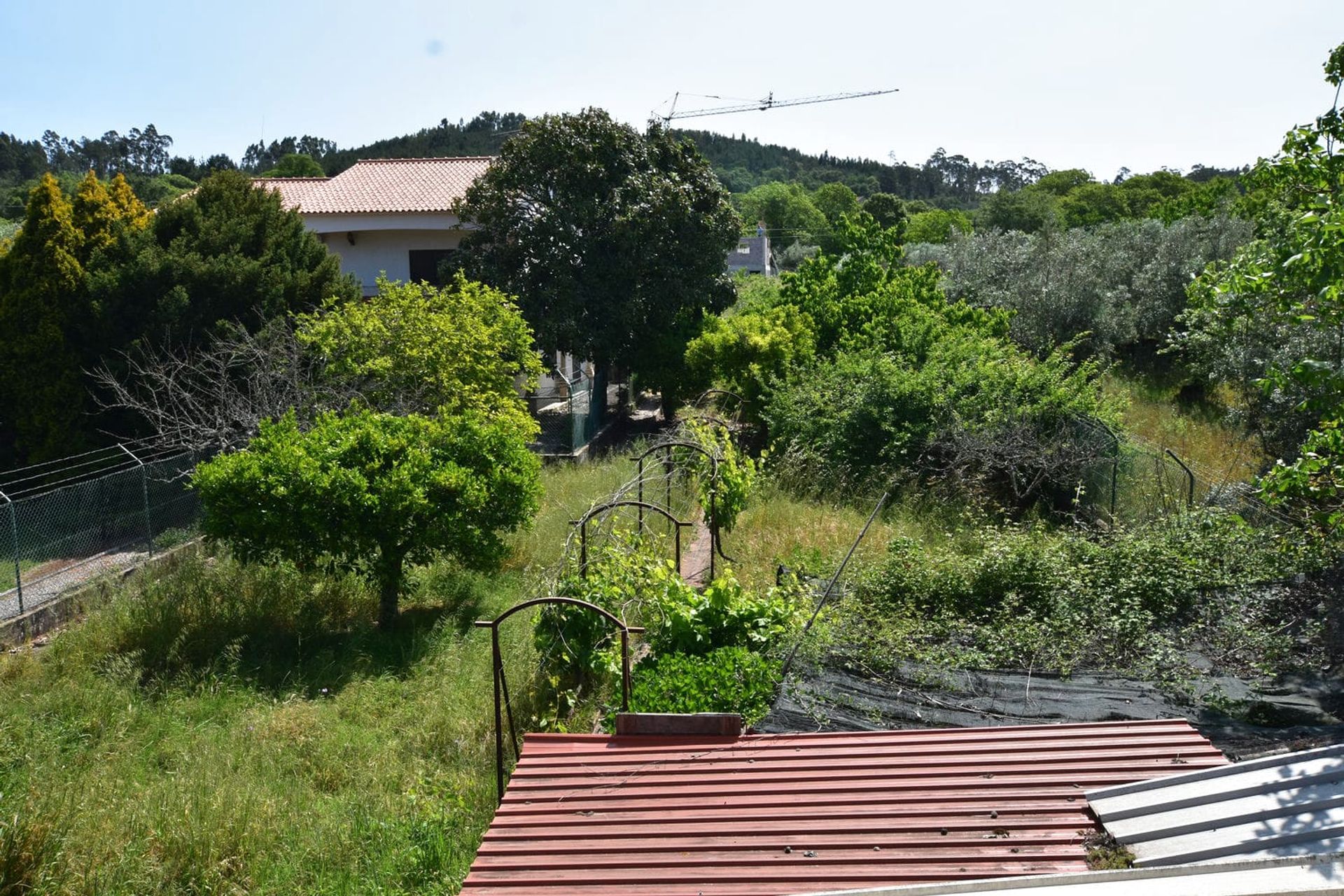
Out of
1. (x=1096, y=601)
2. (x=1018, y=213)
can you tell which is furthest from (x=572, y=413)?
(x=1018, y=213)

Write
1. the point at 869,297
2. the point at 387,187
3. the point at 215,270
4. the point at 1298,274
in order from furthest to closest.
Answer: the point at 387,187
the point at 869,297
the point at 215,270
the point at 1298,274

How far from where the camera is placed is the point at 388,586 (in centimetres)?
1087

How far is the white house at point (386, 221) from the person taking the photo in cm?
2442

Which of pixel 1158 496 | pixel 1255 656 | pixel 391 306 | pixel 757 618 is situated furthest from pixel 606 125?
pixel 1255 656

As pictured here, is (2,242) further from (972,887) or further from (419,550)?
(972,887)

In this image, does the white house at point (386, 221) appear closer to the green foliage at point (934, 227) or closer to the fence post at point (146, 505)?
the fence post at point (146, 505)

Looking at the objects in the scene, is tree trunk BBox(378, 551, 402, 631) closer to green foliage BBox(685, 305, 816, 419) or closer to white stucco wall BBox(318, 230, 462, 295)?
green foliage BBox(685, 305, 816, 419)

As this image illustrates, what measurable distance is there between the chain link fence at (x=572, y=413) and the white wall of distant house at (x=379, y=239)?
4.49 meters

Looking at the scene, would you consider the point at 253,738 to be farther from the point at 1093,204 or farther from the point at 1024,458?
the point at 1093,204

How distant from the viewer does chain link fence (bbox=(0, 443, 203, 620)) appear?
1103 centimetres

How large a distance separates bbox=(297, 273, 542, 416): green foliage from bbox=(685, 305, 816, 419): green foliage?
5636 mm

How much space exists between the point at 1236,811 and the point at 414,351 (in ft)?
39.3

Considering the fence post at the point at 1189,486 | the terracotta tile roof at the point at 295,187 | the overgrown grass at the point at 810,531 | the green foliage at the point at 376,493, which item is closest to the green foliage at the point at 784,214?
the terracotta tile roof at the point at 295,187

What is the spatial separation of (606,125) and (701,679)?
15.9m
